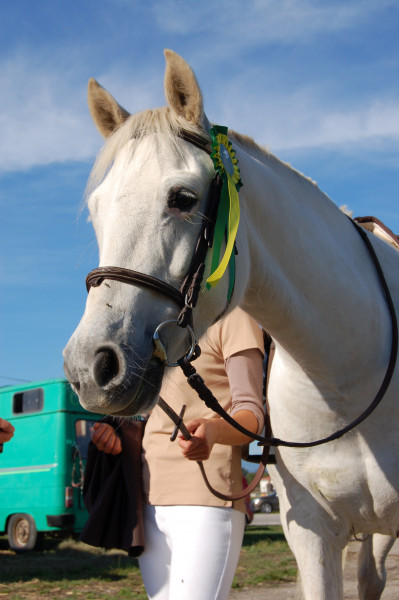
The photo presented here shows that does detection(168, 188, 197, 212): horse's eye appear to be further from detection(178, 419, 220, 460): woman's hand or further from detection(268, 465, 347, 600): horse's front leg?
detection(268, 465, 347, 600): horse's front leg

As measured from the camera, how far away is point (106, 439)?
2.65 m

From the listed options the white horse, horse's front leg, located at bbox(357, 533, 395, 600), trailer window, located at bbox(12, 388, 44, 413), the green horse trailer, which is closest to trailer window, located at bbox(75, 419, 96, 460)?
the green horse trailer

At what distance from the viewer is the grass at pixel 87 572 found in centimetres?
714

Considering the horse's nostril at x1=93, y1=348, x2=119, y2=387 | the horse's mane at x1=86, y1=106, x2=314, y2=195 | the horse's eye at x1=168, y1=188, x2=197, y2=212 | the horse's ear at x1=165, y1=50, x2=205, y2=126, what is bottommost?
the horse's nostril at x1=93, y1=348, x2=119, y2=387

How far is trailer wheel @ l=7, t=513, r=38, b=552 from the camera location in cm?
1088

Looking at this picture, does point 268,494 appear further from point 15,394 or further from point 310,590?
point 310,590

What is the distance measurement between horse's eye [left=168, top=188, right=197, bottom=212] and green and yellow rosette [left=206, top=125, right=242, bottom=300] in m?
0.11

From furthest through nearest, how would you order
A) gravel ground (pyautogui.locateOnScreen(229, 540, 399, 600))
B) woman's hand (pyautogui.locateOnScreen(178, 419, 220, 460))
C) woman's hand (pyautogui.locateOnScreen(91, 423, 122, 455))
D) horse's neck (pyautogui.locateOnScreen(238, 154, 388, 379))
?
gravel ground (pyautogui.locateOnScreen(229, 540, 399, 600))
woman's hand (pyautogui.locateOnScreen(91, 423, 122, 455))
horse's neck (pyautogui.locateOnScreen(238, 154, 388, 379))
woman's hand (pyautogui.locateOnScreen(178, 419, 220, 460))

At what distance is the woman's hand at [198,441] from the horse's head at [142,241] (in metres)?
0.39

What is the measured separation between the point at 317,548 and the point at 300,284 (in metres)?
1.06

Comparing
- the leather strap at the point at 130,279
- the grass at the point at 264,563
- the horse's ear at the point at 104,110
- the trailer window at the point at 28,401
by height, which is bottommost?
the grass at the point at 264,563

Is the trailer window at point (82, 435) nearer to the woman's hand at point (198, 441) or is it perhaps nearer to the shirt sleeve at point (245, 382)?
the shirt sleeve at point (245, 382)

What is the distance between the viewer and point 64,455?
10906 millimetres

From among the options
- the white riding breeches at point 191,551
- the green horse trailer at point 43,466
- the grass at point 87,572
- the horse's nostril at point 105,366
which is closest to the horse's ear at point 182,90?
the horse's nostril at point 105,366
